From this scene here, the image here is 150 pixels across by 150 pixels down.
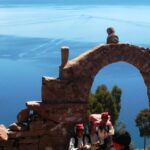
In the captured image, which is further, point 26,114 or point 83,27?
point 83,27

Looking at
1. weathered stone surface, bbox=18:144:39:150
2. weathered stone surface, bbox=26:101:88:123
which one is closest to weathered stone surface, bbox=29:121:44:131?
weathered stone surface, bbox=26:101:88:123

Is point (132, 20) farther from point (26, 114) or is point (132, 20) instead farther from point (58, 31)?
point (26, 114)

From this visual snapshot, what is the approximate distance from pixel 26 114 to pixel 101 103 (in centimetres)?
2355

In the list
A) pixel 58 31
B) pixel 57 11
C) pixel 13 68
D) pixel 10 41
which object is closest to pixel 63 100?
pixel 13 68

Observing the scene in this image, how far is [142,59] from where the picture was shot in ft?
60.8

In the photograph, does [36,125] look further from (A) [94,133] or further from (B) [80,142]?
(A) [94,133]

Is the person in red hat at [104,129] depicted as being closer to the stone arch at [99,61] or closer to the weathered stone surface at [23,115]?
the stone arch at [99,61]

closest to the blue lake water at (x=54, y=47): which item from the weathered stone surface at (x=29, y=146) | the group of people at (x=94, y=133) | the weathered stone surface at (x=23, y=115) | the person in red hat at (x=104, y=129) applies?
the weathered stone surface at (x=29, y=146)

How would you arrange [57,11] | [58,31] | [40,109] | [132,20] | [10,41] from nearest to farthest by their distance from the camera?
[40,109], [10,41], [58,31], [132,20], [57,11]

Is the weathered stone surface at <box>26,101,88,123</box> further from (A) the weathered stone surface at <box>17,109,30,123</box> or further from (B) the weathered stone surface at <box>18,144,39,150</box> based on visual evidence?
(B) the weathered stone surface at <box>18,144,39,150</box>

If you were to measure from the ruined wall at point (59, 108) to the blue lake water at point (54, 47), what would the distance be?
29775 millimetres

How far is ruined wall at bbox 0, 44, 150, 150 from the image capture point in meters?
17.6

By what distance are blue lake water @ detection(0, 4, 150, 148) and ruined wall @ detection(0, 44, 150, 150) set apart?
29.8 meters

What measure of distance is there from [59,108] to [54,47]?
107939 mm
